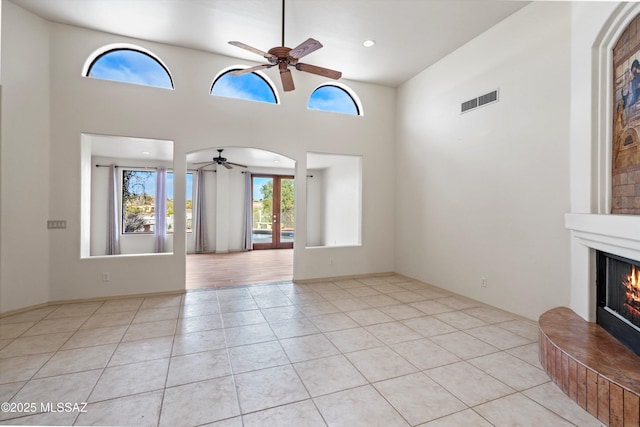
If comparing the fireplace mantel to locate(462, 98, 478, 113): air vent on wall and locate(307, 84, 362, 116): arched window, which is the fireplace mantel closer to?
locate(462, 98, 478, 113): air vent on wall

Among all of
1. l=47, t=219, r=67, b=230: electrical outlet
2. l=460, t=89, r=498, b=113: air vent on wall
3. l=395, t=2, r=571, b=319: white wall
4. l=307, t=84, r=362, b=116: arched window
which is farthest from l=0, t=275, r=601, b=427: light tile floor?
Result: l=307, t=84, r=362, b=116: arched window

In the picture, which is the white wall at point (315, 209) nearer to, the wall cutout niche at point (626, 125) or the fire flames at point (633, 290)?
the wall cutout niche at point (626, 125)

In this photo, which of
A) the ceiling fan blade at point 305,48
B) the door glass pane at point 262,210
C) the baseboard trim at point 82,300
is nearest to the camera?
the ceiling fan blade at point 305,48

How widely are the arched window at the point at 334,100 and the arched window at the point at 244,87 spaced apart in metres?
0.76

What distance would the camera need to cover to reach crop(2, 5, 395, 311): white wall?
360 cm

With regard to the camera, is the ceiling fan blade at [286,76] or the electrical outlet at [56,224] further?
the electrical outlet at [56,224]

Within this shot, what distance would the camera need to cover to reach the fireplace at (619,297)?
2.16m

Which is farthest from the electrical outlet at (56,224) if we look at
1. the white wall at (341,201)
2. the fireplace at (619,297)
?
the fireplace at (619,297)

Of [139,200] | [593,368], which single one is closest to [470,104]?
[593,368]

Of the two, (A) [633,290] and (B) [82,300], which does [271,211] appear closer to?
(B) [82,300]

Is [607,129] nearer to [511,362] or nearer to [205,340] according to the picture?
[511,362]

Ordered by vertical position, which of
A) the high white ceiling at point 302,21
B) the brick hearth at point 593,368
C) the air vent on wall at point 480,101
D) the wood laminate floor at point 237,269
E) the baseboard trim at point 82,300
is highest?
the high white ceiling at point 302,21

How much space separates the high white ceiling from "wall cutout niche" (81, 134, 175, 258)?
3.80 meters

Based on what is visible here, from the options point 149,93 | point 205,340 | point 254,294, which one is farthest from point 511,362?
point 149,93
